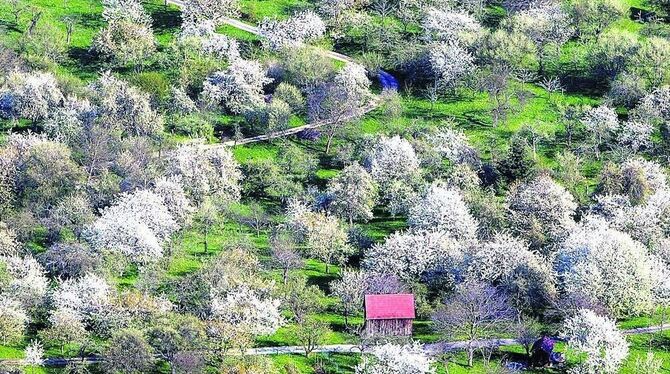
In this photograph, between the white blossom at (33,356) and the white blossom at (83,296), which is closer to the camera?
the white blossom at (33,356)

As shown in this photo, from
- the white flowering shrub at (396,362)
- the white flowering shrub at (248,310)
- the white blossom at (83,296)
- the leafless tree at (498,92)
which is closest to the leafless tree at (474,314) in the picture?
the white flowering shrub at (396,362)

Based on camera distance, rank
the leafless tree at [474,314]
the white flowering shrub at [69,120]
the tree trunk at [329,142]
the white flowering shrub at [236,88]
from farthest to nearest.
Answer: the white flowering shrub at [236,88] → the tree trunk at [329,142] → the white flowering shrub at [69,120] → the leafless tree at [474,314]

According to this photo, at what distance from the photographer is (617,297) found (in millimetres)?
156250

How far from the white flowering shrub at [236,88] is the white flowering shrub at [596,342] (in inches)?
2316

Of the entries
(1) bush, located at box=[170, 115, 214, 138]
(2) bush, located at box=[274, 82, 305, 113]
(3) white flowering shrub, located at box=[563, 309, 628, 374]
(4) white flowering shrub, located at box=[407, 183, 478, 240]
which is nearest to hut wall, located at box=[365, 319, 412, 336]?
(3) white flowering shrub, located at box=[563, 309, 628, 374]

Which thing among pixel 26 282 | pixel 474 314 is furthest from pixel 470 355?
pixel 26 282

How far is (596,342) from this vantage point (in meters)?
147

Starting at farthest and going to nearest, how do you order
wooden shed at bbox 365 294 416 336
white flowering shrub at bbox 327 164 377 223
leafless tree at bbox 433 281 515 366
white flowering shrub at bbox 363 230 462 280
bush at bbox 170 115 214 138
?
bush at bbox 170 115 214 138, white flowering shrub at bbox 327 164 377 223, white flowering shrub at bbox 363 230 462 280, wooden shed at bbox 365 294 416 336, leafless tree at bbox 433 281 515 366

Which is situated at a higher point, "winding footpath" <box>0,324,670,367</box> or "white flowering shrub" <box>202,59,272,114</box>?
"white flowering shrub" <box>202,59,272,114</box>

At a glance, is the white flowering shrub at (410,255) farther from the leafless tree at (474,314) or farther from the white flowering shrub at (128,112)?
the white flowering shrub at (128,112)

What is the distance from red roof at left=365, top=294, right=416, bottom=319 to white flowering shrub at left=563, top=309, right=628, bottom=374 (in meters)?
14.8

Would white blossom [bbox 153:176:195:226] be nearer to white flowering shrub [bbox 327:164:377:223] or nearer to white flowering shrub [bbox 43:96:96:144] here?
white flowering shrub [bbox 327:164:377:223]

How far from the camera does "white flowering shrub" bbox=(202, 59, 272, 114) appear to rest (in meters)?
194

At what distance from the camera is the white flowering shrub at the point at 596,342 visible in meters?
146
